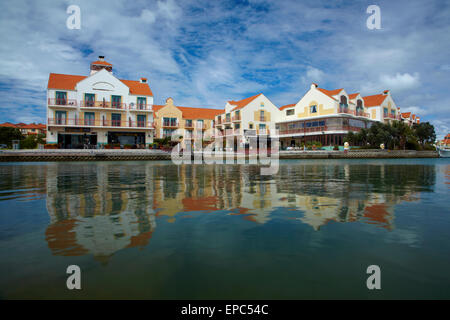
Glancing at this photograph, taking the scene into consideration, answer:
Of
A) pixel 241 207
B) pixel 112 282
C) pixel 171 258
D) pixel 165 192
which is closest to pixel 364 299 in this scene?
pixel 171 258

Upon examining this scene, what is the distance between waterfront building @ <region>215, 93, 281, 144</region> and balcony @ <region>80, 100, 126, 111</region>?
21601mm

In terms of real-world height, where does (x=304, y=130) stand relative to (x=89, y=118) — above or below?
below

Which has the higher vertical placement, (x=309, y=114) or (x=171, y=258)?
(x=309, y=114)

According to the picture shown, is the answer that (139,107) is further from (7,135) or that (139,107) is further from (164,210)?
(7,135)

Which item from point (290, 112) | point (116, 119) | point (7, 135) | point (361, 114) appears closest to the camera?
point (116, 119)

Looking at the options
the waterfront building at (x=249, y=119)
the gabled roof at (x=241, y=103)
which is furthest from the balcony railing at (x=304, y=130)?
the gabled roof at (x=241, y=103)

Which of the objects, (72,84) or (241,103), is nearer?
(72,84)

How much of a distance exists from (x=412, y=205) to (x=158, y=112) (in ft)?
168

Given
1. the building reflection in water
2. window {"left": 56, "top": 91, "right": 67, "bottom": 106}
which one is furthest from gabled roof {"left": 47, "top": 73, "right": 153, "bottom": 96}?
the building reflection in water

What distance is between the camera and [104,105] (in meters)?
40.7

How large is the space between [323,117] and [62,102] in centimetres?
4257

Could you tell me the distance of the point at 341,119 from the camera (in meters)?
48.1

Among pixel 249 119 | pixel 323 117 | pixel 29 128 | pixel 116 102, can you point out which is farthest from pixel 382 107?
pixel 29 128
